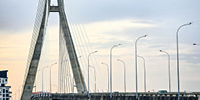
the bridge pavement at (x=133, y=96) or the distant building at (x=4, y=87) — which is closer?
the bridge pavement at (x=133, y=96)

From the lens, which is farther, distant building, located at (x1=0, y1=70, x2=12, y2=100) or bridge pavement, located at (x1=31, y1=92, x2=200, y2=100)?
distant building, located at (x1=0, y1=70, x2=12, y2=100)

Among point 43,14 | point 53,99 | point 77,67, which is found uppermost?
point 43,14

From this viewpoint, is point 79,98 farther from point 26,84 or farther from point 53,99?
point 53,99

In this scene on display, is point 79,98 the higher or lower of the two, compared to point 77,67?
lower

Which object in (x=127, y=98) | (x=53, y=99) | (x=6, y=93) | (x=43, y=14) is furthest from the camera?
(x=6, y=93)

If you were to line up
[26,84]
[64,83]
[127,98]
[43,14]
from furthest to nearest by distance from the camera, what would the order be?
[64,83], [26,84], [43,14], [127,98]

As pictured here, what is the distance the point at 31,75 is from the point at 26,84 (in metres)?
1.75

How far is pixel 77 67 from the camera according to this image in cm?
7000

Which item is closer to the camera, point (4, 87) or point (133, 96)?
point (133, 96)

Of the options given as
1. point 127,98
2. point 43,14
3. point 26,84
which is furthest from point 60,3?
point 127,98

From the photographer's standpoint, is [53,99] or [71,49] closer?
[71,49]

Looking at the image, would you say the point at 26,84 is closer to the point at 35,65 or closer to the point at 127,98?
the point at 35,65

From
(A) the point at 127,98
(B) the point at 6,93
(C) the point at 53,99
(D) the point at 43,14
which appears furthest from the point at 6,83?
(A) the point at 127,98

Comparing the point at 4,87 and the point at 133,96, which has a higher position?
the point at 4,87
